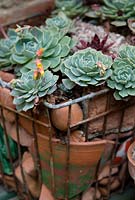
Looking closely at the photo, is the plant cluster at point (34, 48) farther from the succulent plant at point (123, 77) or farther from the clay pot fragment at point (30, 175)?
the clay pot fragment at point (30, 175)

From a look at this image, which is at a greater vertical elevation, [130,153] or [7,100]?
[7,100]

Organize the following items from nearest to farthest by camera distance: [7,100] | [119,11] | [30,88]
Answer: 1. [30,88]
2. [7,100]
3. [119,11]

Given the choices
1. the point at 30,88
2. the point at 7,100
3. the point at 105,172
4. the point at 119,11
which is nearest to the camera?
the point at 30,88

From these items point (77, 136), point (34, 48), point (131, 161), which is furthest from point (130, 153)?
point (34, 48)

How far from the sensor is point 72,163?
3.42ft

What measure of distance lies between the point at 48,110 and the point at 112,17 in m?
0.43

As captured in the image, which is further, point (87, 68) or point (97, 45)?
point (97, 45)

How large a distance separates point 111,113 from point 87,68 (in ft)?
0.56

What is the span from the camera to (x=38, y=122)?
99cm

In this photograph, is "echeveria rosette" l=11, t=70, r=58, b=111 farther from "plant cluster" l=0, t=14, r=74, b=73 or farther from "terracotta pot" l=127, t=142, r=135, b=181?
"terracotta pot" l=127, t=142, r=135, b=181

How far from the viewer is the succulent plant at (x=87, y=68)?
95 cm

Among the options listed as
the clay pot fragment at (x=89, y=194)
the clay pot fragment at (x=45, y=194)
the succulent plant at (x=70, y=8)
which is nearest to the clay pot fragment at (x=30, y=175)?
the clay pot fragment at (x=45, y=194)

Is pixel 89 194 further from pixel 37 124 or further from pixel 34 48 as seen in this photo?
pixel 34 48

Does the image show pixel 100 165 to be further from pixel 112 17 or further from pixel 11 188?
pixel 112 17
